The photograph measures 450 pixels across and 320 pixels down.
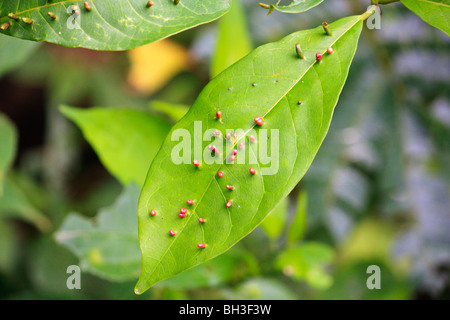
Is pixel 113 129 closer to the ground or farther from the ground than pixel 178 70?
closer to the ground

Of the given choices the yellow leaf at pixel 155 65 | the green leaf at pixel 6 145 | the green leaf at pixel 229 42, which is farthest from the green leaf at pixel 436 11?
the yellow leaf at pixel 155 65

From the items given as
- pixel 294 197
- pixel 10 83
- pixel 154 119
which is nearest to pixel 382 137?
pixel 294 197

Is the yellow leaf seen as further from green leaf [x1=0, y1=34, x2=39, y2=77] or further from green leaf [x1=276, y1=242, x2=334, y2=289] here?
green leaf [x1=276, y1=242, x2=334, y2=289]

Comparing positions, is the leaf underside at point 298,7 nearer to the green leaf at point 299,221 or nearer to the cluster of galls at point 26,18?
the cluster of galls at point 26,18

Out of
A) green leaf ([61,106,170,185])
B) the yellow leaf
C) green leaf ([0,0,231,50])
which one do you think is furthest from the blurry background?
green leaf ([0,0,231,50])

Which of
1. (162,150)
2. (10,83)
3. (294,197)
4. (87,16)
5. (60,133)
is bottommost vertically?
(162,150)

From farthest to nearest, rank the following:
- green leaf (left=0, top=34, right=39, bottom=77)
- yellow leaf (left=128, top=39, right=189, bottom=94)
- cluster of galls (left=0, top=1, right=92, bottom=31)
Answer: yellow leaf (left=128, top=39, right=189, bottom=94) < green leaf (left=0, top=34, right=39, bottom=77) < cluster of galls (left=0, top=1, right=92, bottom=31)
